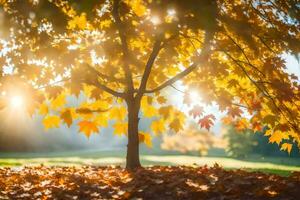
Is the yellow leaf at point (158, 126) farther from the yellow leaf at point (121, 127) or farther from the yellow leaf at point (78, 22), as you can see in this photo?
the yellow leaf at point (78, 22)

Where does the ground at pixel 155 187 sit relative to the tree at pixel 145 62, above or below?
below

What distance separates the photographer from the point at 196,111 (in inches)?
324

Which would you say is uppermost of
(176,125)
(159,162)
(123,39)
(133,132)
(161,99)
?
(123,39)

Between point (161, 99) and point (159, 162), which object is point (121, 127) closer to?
point (161, 99)

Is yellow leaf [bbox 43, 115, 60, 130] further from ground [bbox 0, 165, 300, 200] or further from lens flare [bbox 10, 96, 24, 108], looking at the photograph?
ground [bbox 0, 165, 300, 200]

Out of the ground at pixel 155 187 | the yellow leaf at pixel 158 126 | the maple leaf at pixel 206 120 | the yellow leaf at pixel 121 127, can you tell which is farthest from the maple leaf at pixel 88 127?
the maple leaf at pixel 206 120

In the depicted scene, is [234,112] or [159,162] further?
[159,162]

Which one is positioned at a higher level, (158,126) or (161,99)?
(161,99)

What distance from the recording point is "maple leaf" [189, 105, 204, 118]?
8.17 m

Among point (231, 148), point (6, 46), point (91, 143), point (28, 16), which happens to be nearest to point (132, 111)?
point (6, 46)

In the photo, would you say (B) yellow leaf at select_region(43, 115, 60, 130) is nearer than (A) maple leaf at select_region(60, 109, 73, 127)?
No

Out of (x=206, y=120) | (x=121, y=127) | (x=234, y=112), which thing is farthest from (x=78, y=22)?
(x=234, y=112)

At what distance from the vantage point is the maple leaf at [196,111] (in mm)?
8170

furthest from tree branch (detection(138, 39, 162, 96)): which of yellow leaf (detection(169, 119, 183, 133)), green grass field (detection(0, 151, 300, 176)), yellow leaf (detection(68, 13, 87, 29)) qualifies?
green grass field (detection(0, 151, 300, 176))
